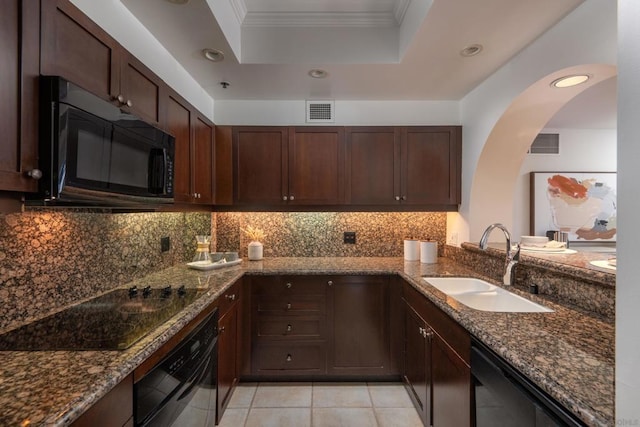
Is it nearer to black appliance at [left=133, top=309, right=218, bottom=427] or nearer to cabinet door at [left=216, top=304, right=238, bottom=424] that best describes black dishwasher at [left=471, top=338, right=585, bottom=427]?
black appliance at [left=133, top=309, right=218, bottom=427]

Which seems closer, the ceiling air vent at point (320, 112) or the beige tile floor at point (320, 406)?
the beige tile floor at point (320, 406)

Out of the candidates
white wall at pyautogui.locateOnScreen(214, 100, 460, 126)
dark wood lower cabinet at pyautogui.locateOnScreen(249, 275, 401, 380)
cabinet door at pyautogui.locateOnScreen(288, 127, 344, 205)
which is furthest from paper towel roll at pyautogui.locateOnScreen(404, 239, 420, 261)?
white wall at pyautogui.locateOnScreen(214, 100, 460, 126)

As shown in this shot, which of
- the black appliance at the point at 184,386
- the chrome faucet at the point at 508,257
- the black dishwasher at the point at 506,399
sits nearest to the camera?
the black dishwasher at the point at 506,399

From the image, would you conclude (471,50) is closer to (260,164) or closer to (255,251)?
(260,164)

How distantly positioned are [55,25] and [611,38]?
2.23 m

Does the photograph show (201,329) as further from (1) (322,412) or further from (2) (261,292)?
(1) (322,412)

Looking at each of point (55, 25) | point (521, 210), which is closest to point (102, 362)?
point (55, 25)

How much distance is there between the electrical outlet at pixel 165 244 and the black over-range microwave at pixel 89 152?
84 centimetres

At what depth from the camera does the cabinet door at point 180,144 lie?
1.91 m

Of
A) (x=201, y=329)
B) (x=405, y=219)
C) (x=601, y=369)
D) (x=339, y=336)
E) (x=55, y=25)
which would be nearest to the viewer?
(x=601, y=369)

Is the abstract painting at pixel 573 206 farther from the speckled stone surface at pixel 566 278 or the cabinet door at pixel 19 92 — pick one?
the cabinet door at pixel 19 92

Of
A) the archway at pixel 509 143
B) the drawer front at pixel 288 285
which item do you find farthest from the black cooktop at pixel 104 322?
the archway at pixel 509 143

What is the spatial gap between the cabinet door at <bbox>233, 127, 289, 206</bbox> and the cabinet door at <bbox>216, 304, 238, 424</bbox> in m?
0.98

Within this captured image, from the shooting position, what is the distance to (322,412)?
6.79ft
